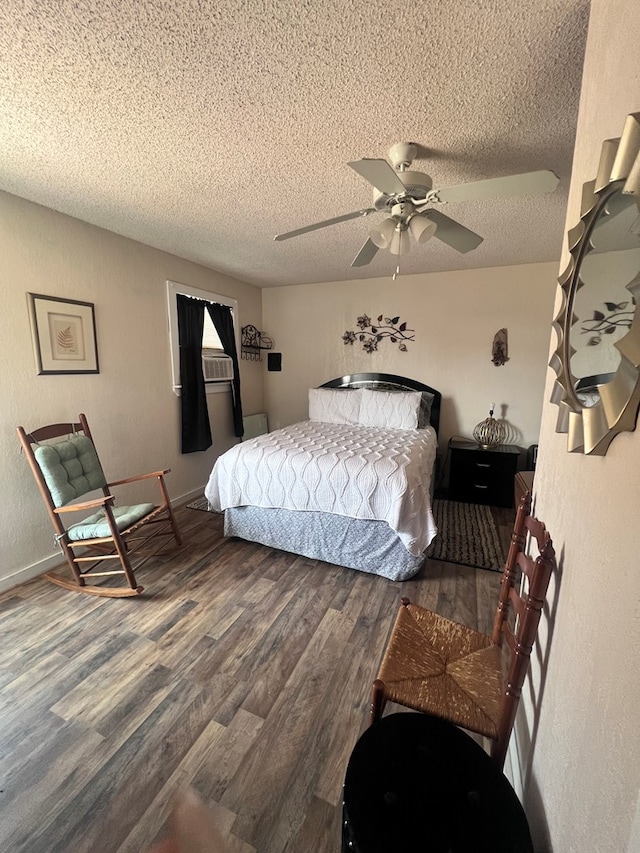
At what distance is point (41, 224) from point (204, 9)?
6.40ft

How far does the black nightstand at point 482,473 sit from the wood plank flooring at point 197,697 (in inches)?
53.4

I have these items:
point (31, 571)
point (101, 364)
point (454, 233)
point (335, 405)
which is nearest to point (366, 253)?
point (454, 233)

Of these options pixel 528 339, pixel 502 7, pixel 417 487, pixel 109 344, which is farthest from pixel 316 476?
pixel 528 339

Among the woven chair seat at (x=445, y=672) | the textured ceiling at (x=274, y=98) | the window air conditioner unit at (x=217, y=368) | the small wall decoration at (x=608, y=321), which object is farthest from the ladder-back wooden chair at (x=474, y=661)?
the window air conditioner unit at (x=217, y=368)

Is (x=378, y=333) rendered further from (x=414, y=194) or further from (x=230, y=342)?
(x=414, y=194)

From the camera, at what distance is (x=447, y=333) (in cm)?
386

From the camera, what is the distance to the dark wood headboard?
3961 millimetres

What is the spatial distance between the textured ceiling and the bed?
165 cm

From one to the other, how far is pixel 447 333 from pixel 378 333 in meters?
0.77

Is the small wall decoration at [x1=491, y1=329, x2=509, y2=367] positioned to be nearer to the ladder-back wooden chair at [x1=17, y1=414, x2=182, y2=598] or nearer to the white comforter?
the white comforter

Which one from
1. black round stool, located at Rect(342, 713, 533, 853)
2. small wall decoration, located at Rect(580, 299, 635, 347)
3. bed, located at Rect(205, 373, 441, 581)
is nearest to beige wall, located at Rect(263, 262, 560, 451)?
bed, located at Rect(205, 373, 441, 581)

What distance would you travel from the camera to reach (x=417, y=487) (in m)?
2.32

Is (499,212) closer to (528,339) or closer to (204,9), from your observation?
(528,339)

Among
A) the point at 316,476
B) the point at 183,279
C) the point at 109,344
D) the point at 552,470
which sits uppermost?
the point at 183,279
